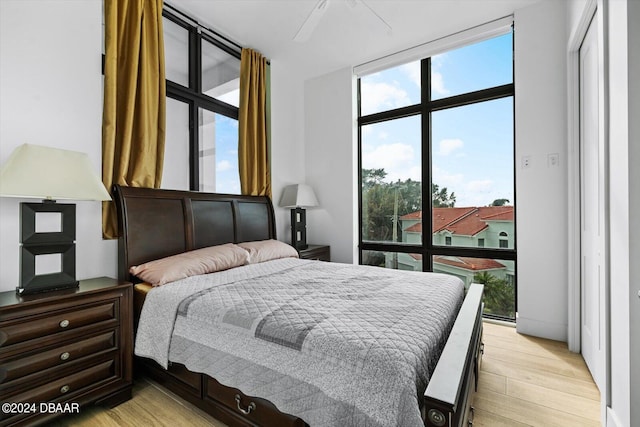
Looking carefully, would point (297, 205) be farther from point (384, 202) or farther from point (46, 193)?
point (46, 193)

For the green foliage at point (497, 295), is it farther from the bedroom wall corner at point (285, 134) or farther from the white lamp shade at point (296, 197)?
the bedroom wall corner at point (285, 134)

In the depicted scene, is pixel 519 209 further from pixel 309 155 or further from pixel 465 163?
pixel 309 155

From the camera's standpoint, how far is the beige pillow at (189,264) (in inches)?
78.3

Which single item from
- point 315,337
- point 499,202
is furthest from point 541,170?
point 315,337

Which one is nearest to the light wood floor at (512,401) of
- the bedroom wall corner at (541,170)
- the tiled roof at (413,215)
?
the bedroom wall corner at (541,170)

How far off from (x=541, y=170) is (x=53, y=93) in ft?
12.5

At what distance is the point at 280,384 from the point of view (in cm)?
120

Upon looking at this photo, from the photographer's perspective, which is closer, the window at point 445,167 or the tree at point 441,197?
the window at point 445,167

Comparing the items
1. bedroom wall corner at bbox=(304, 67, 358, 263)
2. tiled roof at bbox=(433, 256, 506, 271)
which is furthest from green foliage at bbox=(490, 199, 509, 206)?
bedroom wall corner at bbox=(304, 67, 358, 263)

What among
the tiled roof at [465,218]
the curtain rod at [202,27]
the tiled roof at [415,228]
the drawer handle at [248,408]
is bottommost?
the drawer handle at [248,408]

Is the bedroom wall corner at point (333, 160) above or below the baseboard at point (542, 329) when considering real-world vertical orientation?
above

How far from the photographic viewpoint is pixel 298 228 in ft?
12.2

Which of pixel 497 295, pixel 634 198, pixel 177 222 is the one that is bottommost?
pixel 497 295

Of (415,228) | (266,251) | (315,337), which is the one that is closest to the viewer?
(315,337)
